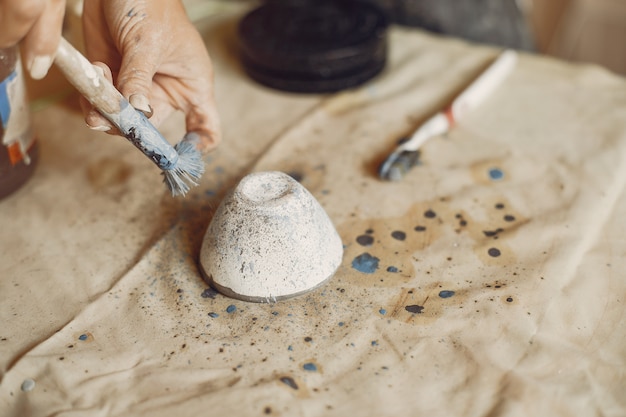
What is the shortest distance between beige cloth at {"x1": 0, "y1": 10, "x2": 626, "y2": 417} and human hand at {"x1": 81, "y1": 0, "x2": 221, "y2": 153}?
17 cm

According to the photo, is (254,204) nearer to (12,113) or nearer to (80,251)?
(80,251)

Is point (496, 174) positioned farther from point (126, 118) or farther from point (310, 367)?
point (126, 118)

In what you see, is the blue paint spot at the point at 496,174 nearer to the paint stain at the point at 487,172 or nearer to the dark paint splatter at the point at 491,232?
the paint stain at the point at 487,172

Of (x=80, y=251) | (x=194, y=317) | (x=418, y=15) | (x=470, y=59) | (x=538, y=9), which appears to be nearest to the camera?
(x=194, y=317)

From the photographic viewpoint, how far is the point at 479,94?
53.2 inches

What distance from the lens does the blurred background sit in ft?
4.61

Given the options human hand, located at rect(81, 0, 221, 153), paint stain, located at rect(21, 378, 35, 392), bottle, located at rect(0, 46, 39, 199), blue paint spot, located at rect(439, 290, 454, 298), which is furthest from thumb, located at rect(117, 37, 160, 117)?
blue paint spot, located at rect(439, 290, 454, 298)

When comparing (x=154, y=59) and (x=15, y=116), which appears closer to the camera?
(x=154, y=59)

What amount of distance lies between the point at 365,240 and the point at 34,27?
566 mm

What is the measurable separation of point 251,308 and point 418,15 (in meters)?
1.06

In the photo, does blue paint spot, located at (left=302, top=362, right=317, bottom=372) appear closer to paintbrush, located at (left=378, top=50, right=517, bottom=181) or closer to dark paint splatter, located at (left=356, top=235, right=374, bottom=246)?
dark paint splatter, located at (left=356, top=235, right=374, bottom=246)

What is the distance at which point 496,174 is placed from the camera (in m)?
1.18

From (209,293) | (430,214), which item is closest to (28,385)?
(209,293)

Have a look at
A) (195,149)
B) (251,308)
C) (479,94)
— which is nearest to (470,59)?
(479,94)
